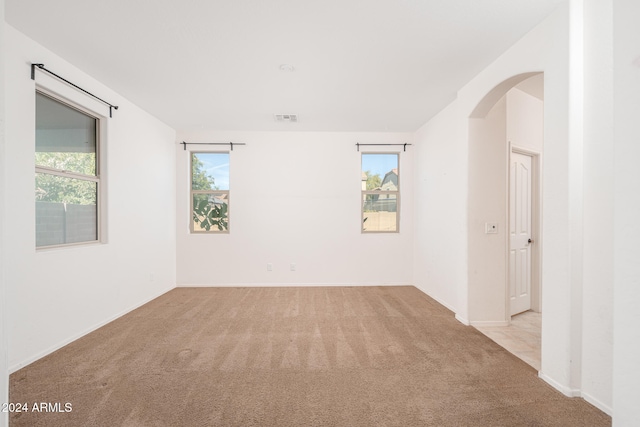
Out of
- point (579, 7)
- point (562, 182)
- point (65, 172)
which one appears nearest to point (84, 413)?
point (65, 172)

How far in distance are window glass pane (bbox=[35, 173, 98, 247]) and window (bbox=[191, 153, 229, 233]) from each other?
1.90 m

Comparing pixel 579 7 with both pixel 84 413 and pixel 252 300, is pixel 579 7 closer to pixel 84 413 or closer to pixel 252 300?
pixel 84 413

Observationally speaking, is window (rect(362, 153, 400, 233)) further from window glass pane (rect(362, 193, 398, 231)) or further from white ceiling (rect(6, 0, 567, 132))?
white ceiling (rect(6, 0, 567, 132))

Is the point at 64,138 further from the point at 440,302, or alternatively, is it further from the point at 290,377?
the point at 440,302

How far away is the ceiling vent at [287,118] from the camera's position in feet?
14.0

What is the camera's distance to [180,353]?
2561 millimetres

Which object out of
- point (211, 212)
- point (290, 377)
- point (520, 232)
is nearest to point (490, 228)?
point (520, 232)

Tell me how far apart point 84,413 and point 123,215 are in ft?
8.03

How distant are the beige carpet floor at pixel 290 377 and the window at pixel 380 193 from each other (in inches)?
80.0

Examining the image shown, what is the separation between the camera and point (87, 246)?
302 centimetres

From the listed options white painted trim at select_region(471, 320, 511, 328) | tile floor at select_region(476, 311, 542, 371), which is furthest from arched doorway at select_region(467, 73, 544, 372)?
tile floor at select_region(476, 311, 542, 371)

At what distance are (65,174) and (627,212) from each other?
409 cm

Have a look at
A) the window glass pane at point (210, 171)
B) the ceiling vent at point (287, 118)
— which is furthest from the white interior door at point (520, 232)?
the window glass pane at point (210, 171)

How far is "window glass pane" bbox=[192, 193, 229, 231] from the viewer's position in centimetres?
513
